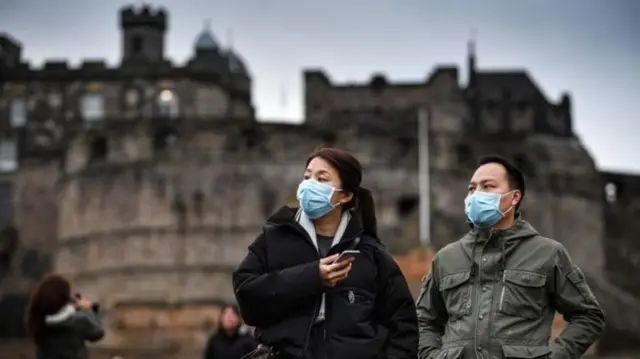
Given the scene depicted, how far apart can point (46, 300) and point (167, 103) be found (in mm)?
57137

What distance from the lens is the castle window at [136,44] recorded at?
71.8 m

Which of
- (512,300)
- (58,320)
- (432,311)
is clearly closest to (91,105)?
(58,320)

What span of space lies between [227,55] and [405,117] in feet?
67.2

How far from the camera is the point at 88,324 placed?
10.7 metres

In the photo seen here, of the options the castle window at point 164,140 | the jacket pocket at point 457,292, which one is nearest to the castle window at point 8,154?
the castle window at point 164,140

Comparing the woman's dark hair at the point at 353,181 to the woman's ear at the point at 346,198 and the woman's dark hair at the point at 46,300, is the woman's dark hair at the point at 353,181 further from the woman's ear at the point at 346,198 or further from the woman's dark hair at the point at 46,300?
the woman's dark hair at the point at 46,300

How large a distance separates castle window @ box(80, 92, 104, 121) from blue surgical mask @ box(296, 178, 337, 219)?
62.1 m

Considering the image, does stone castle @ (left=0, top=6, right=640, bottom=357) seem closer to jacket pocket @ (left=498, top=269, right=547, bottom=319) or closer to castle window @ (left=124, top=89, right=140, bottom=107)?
castle window @ (left=124, top=89, right=140, bottom=107)

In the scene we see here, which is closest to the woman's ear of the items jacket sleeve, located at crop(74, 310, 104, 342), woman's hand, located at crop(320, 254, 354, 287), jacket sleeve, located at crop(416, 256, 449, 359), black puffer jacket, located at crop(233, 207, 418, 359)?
black puffer jacket, located at crop(233, 207, 418, 359)

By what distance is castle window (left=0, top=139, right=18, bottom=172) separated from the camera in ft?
222

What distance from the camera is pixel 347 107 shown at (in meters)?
69.8

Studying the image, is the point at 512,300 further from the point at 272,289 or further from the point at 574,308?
the point at 272,289

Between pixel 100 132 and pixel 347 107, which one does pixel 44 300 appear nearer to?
pixel 100 132

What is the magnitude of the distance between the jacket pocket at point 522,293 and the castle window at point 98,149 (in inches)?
2023
